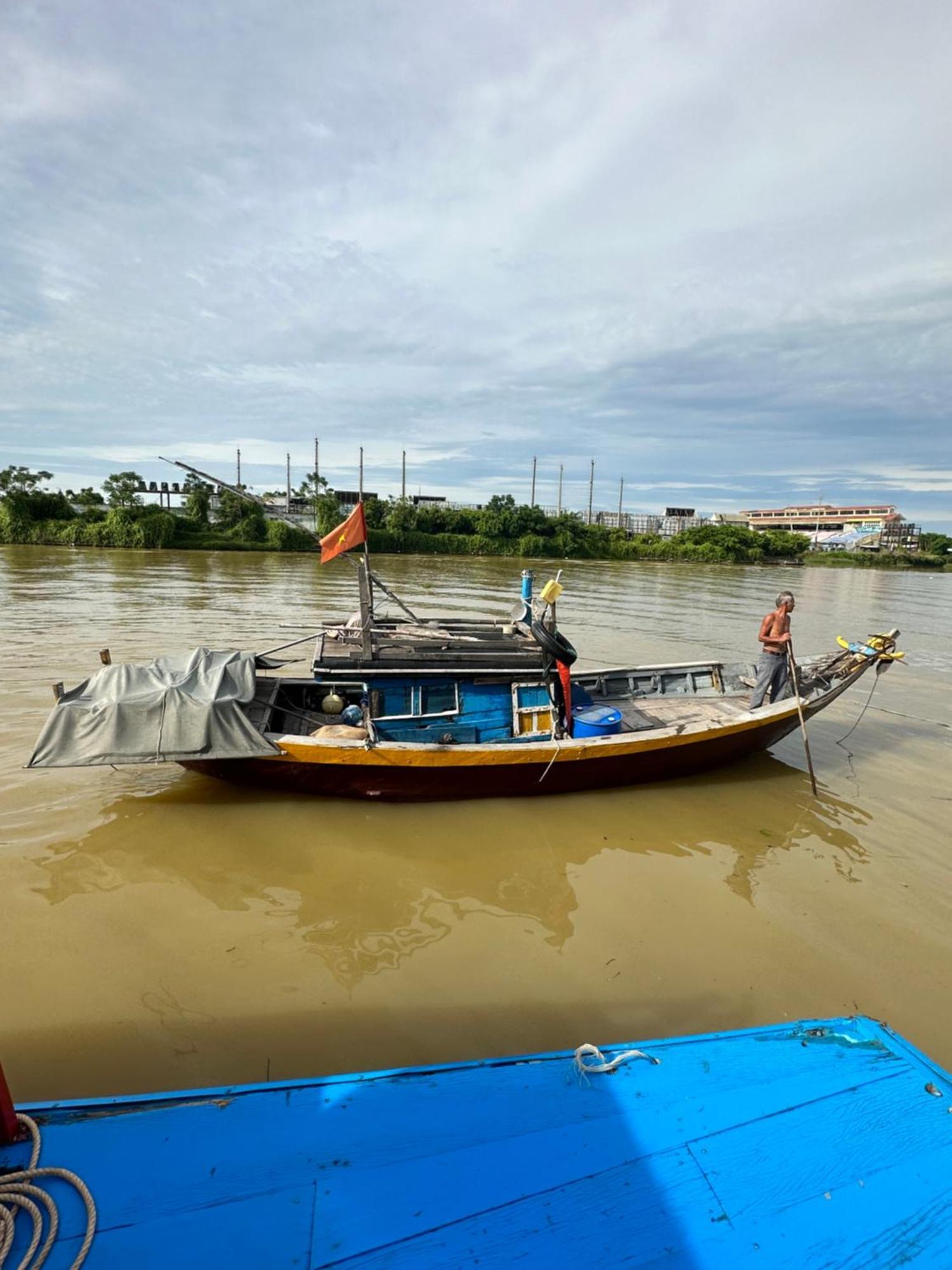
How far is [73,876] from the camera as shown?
583cm

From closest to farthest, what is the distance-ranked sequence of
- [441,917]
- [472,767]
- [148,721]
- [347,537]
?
1. [441,917]
2. [148,721]
3. [472,767]
4. [347,537]

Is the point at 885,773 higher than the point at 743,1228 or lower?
lower

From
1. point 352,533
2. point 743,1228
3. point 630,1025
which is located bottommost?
point 630,1025

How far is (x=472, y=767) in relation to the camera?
7.05m

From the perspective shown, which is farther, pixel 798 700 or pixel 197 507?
pixel 197 507

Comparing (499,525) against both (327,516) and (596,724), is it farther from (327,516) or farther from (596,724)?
(596,724)

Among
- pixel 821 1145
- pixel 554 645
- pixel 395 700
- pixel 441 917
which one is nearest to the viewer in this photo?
pixel 821 1145

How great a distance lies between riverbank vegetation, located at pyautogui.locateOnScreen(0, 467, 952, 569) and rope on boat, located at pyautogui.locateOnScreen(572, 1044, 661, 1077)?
48.7 metres

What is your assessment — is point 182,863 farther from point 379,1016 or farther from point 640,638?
point 640,638

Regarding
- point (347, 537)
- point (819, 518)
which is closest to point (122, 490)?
point (347, 537)

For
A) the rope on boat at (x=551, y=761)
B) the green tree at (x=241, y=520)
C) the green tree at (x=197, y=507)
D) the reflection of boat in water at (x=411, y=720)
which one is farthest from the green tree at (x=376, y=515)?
the rope on boat at (x=551, y=761)

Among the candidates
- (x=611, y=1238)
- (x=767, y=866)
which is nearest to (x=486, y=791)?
(x=767, y=866)

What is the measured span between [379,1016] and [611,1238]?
2750 millimetres

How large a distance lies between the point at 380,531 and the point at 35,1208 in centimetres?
5580
